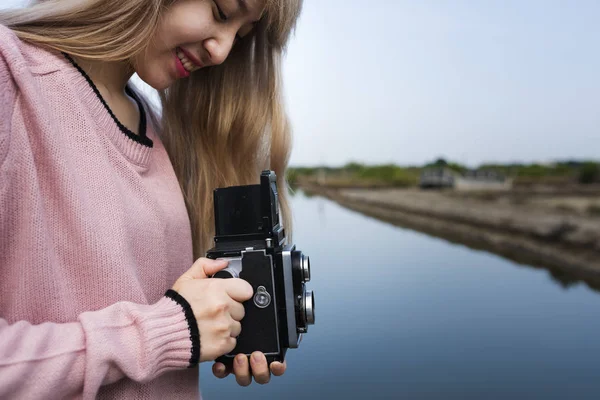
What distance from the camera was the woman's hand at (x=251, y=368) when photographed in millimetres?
799

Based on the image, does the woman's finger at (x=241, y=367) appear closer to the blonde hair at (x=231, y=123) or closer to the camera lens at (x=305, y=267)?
the camera lens at (x=305, y=267)

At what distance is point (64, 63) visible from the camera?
761 millimetres

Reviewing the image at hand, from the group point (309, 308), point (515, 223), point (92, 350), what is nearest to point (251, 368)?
point (309, 308)

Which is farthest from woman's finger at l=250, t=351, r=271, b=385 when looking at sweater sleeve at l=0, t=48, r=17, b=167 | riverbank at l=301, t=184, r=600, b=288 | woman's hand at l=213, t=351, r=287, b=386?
riverbank at l=301, t=184, r=600, b=288

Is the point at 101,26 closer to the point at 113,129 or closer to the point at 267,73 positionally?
the point at 113,129

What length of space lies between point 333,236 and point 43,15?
11.6 metres

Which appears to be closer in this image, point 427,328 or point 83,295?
point 83,295

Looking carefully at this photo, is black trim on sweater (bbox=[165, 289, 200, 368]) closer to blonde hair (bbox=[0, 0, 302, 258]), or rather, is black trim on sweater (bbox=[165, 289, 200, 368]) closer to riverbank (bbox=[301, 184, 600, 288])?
blonde hair (bbox=[0, 0, 302, 258])

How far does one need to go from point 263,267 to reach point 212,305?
5.0 inches

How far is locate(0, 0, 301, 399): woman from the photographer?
0.63 m

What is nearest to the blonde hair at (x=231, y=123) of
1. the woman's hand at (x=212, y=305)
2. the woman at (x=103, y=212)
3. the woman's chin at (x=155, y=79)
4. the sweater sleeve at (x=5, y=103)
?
the woman at (x=103, y=212)

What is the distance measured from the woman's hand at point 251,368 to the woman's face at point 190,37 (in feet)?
1.43

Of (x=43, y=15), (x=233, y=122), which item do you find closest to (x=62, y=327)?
(x=43, y=15)

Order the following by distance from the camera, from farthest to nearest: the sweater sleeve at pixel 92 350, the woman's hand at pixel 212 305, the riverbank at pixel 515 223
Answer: the riverbank at pixel 515 223, the woman's hand at pixel 212 305, the sweater sleeve at pixel 92 350
